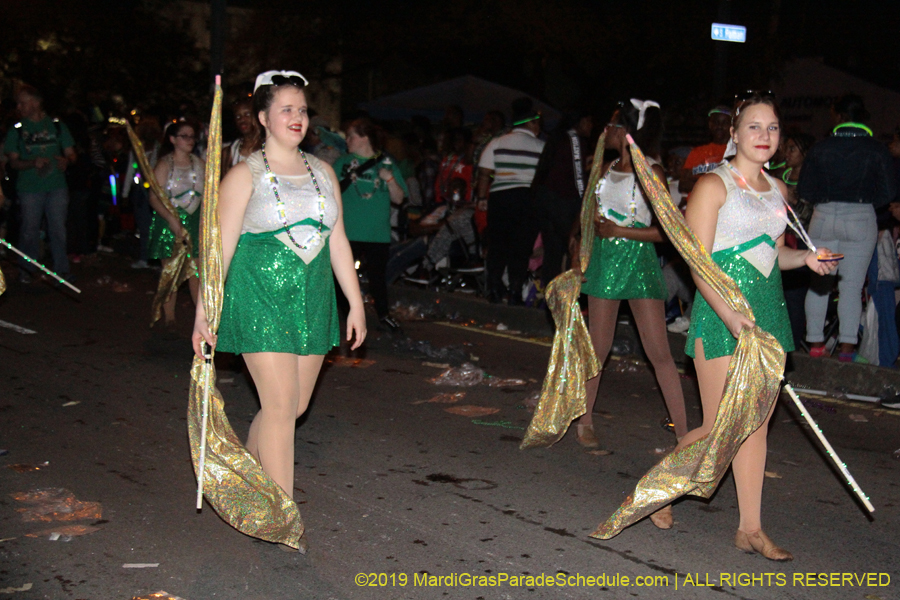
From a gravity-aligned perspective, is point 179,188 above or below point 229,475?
above

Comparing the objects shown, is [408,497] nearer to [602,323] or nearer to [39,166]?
[602,323]

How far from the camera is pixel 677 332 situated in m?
9.24

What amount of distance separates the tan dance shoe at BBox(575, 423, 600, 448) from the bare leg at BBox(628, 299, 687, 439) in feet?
1.78

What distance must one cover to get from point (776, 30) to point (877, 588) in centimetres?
1749

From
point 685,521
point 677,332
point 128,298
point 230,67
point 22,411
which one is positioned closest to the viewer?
point 685,521

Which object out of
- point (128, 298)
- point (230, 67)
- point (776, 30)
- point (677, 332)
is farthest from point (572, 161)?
point (230, 67)

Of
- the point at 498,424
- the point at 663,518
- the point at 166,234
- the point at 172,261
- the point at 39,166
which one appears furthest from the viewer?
the point at 39,166

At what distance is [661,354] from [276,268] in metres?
2.45

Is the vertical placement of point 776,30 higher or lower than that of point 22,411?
higher

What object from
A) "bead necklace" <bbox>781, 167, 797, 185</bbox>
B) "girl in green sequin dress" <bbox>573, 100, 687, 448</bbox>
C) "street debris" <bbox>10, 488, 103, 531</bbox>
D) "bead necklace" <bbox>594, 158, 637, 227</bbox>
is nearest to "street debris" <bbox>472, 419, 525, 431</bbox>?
Result: "girl in green sequin dress" <bbox>573, 100, 687, 448</bbox>

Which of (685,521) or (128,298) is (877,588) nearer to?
(685,521)

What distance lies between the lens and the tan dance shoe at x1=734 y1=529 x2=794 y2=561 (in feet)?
13.9

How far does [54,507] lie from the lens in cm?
464

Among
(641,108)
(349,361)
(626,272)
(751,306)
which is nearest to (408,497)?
(626,272)
